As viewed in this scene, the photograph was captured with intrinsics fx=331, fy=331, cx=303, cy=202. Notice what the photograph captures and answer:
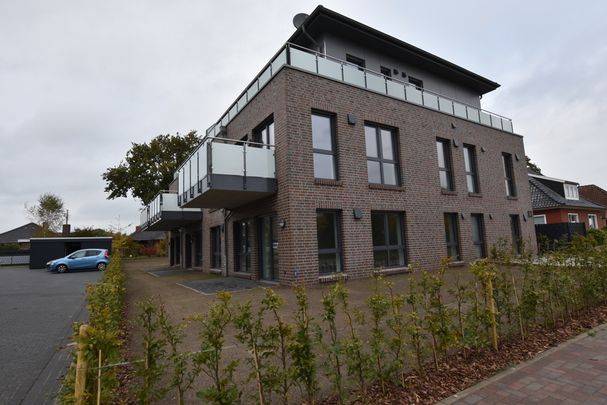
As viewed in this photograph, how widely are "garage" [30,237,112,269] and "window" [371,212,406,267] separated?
2674 centimetres

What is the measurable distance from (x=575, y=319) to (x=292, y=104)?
7.90m

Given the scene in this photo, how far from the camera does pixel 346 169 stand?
1030cm

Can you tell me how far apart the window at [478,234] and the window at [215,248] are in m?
10.9

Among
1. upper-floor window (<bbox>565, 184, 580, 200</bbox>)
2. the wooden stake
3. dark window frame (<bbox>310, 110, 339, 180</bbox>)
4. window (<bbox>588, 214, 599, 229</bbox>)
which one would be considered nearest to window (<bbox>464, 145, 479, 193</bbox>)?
dark window frame (<bbox>310, 110, 339, 180</bbox>)

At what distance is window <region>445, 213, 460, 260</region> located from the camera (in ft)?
42.1

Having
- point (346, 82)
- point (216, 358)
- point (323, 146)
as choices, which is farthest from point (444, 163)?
point (216, 358)

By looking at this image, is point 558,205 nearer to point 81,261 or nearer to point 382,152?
A: point 382,152

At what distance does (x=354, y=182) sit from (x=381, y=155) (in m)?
1.90

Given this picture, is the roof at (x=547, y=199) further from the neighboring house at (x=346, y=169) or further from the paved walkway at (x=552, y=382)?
the paved walkway at (x=552, y=382)

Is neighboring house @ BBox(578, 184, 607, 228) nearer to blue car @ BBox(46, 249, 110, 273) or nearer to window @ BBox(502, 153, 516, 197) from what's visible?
window @ BBox(502, 153, 516, 197)

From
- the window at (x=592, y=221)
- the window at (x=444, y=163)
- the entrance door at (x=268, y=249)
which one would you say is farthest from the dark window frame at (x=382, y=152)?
the window at (x=592, y=221)

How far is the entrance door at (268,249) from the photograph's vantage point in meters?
10.2

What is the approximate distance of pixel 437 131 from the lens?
13.2 m

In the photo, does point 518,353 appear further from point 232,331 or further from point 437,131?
point 437,131
